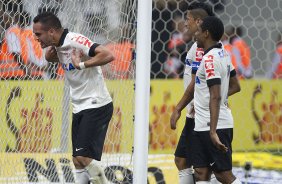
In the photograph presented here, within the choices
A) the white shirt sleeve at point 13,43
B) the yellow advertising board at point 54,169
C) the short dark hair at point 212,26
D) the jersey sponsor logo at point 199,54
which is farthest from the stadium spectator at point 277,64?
the short dark hair at point 212,26

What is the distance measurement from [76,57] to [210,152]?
1174 millimetres

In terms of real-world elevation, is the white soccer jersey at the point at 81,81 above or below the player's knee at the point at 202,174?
above

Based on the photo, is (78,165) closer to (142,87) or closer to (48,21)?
(142,87)

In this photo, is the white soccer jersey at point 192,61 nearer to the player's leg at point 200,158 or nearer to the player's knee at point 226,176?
the player's leg at point 200,158

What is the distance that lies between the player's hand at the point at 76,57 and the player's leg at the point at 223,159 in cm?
109

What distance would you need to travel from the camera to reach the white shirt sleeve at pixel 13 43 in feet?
25.6

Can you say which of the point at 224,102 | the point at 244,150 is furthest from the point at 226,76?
the point at 244,150

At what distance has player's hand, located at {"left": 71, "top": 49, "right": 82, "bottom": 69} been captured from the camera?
6.26m

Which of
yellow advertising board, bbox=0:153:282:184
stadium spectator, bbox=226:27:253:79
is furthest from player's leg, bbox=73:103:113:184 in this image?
stadium spectator, bbox=226:27:253:79

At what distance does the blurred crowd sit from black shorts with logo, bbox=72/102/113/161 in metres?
0.56

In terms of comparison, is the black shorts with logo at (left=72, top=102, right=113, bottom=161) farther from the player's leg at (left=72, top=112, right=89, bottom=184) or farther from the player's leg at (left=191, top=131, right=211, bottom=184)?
the player's leg at (left=191, top=131, right=211, bottom=184)

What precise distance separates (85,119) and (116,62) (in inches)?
37.3

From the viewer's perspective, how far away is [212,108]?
19.4 feet

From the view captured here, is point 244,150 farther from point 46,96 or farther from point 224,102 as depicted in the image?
point 224,102
